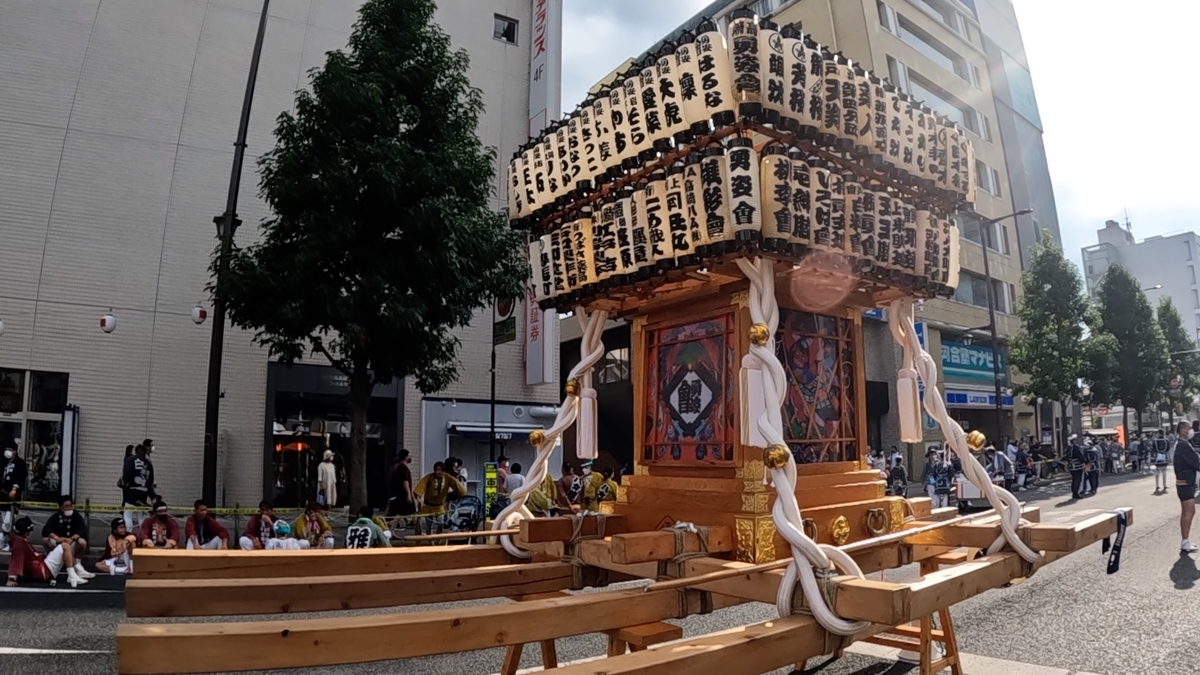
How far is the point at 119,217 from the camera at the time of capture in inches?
628

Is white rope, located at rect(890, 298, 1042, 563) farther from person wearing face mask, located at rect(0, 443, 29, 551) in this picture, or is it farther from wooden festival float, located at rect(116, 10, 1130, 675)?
person wearing face mask, located at rect(0, 443, 29, 551)

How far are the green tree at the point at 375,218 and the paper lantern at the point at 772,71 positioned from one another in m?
8.53

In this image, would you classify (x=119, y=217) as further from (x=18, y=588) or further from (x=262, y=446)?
(x=18, y=588)

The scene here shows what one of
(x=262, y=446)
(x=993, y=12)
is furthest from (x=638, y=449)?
(x=993, y=12)

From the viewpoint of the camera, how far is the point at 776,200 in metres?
3.32

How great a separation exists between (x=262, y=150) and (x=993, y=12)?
39.5 m

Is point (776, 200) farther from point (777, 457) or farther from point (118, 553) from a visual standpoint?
point (118, 553)

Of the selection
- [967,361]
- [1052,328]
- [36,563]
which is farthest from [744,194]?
[967,361]

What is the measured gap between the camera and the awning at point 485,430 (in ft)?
61.3

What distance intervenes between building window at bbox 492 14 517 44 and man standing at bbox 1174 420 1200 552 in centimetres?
1870

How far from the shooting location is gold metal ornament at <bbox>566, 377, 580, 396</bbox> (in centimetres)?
423

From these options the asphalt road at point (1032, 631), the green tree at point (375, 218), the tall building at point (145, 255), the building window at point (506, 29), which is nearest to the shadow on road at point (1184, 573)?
the asphalt road at point (1032, 631)

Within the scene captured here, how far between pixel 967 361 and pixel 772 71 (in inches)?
1245

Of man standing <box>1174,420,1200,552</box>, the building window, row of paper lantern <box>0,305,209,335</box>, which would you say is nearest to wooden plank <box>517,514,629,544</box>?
man standing <box>1174,420,1200,552</box>
